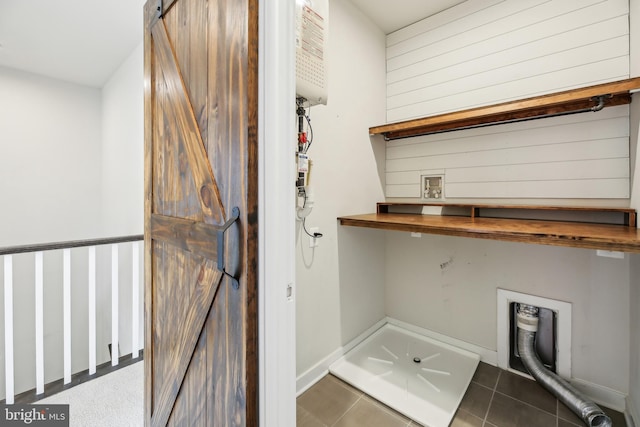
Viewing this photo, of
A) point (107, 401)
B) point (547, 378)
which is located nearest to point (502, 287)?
point (547, 378)

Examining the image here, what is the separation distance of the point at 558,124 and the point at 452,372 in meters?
1.82

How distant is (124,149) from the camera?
10.1ft

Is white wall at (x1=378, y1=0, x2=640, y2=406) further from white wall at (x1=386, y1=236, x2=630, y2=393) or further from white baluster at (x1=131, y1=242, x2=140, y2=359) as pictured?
white baluster at (x1=131, y1=242, x2=140, y2=359)

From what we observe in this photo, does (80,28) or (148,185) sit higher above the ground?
(80,28)

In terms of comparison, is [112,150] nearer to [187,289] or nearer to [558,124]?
[187,289]

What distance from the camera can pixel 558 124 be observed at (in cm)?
173

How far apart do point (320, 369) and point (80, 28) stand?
12.1ft

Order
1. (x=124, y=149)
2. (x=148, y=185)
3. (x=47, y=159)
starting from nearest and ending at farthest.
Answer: (x=148, y=185) < (x=124, y=149) < (x=47, y=159)

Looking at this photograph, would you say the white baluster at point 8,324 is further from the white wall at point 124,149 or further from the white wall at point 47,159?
the white wall at point 47,159

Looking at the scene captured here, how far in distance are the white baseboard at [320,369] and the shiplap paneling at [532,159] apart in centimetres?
138

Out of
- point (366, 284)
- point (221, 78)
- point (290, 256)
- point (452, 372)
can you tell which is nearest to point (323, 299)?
point (366, 284)

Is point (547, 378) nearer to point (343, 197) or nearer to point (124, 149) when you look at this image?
point (343, 197)

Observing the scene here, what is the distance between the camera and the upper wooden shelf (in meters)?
1.36

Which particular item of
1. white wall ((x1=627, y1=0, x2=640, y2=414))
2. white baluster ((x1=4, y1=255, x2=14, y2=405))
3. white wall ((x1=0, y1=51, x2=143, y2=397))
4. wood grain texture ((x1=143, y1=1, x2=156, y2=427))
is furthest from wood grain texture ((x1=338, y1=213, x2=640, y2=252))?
white wall ((x1=0, y1=51, x2=143, y2=397))
